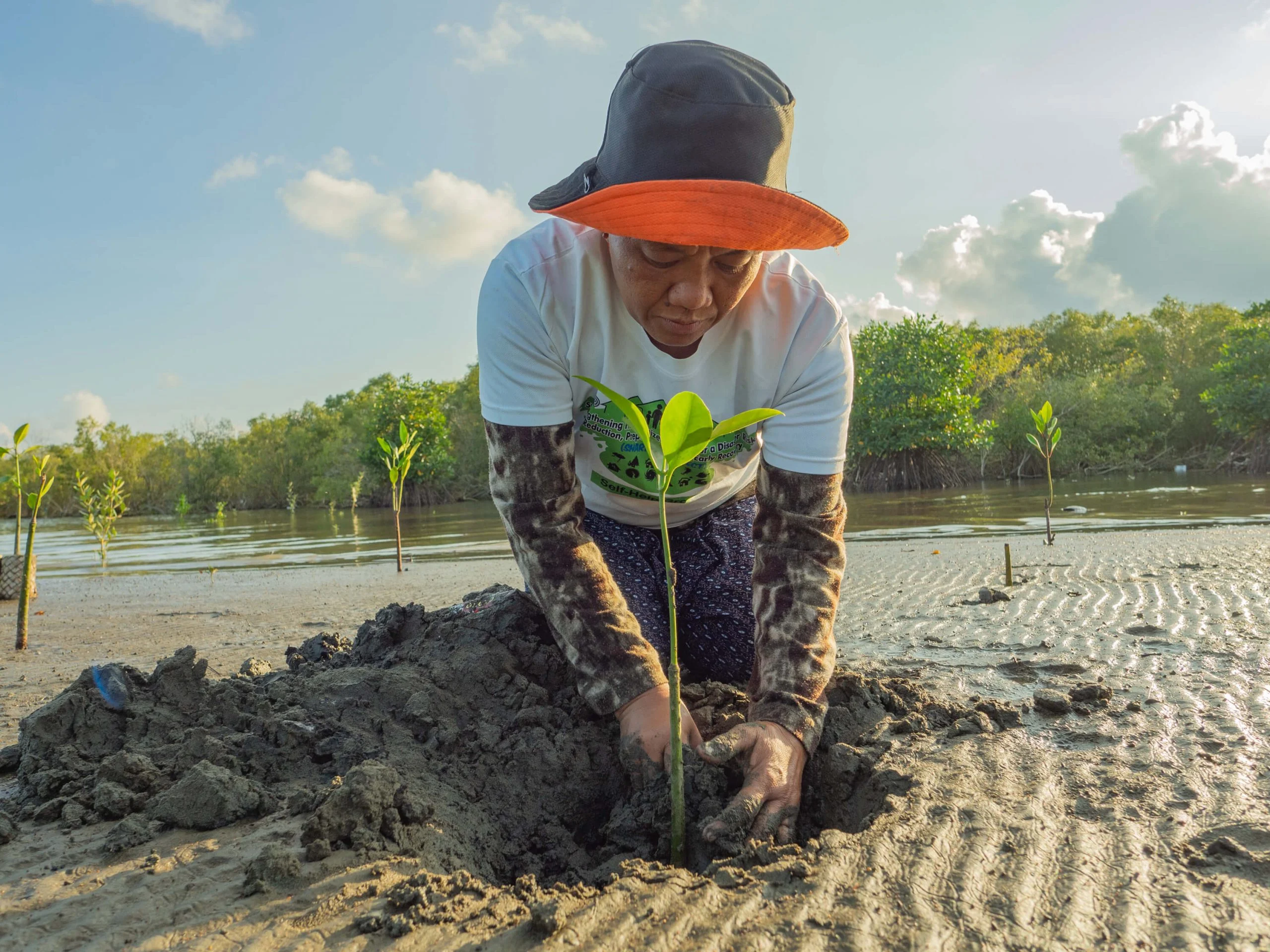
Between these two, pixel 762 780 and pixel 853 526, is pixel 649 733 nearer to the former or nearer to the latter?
pixel 762 780

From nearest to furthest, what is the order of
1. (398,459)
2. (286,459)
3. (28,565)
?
(28,565) → (398,459) → (286,459)

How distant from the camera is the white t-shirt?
2.06 m

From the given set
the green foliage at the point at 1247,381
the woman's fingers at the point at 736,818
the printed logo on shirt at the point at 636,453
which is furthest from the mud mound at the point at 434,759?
the green foliage at the point at 1247,381

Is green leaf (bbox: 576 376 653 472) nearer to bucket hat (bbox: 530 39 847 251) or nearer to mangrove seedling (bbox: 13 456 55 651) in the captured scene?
bucket hat (bbox: 530 39 847 251)

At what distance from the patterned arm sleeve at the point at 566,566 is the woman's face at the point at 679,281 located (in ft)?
1.39

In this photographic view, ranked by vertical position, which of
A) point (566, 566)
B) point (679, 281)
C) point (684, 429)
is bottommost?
point (566, 566)

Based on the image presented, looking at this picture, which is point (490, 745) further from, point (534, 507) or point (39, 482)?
point (39, 482)

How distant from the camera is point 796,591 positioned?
211cm

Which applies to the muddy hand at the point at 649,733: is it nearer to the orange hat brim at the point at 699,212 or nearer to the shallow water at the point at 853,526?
the orange hat brim at the point at 699,212

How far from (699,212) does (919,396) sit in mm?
24427

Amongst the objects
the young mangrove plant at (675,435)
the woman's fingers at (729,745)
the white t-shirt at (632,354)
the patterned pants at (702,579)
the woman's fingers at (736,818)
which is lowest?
the woman's fingers at (736,818)

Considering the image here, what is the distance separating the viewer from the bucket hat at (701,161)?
5.34ft

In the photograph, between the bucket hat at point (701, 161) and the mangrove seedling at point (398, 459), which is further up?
the bucket hat at point (701, 161)

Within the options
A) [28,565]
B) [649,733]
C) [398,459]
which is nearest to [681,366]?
[649,733]
